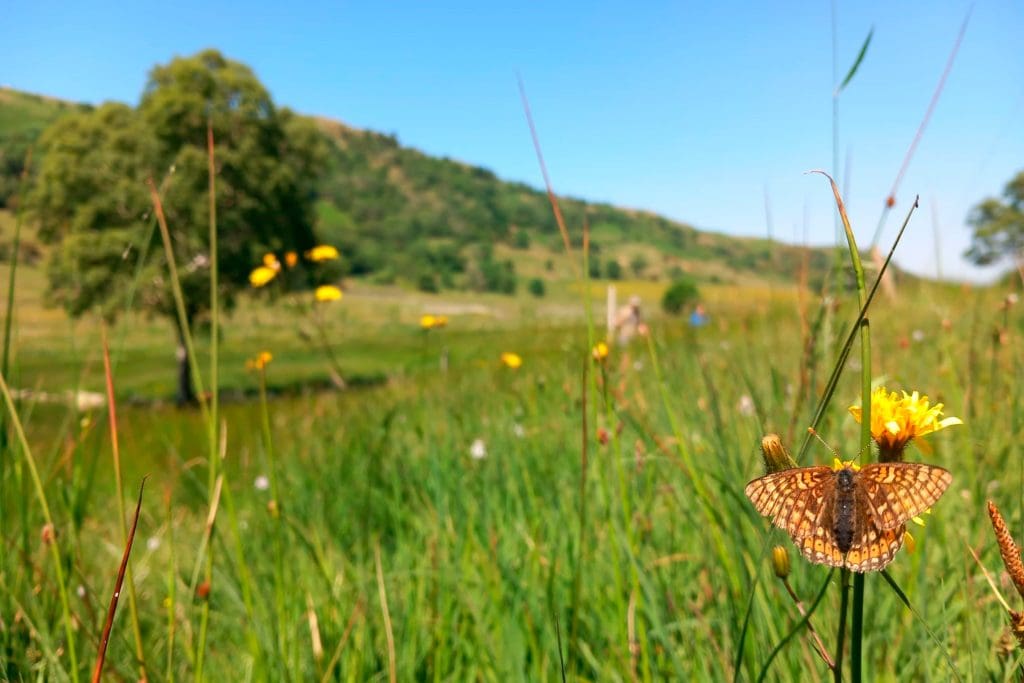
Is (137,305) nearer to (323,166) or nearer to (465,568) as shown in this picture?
(323,166)

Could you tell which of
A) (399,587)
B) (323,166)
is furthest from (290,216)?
(399,587)

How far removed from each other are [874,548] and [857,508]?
0.12ft

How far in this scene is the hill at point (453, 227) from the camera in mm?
88750

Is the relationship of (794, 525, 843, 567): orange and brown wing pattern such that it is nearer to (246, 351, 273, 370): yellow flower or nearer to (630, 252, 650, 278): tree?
(246, 351, 273, 370): yellow flower

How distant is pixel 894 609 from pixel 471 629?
0.87 meters

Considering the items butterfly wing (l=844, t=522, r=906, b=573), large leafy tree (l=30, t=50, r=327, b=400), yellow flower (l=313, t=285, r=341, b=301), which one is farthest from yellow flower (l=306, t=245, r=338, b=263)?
large leafy tree (l=30, t=50, r=327, b=400)

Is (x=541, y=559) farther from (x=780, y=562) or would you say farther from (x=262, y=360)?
(x=780, y=562)

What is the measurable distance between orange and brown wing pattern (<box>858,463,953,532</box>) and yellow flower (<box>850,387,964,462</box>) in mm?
41

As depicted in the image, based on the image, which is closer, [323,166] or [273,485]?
[273,485]

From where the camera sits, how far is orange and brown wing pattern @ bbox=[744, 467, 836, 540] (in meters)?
0.57

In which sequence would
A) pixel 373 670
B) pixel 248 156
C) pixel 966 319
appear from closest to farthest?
pixel 373 670 < pixel 966 319 < pixel 248 156

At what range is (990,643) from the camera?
119 cm

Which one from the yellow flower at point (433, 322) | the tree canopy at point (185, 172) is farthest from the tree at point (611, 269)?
the tree canopy at point (185, 172)

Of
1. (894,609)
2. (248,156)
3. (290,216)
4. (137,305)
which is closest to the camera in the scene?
(894,609)
